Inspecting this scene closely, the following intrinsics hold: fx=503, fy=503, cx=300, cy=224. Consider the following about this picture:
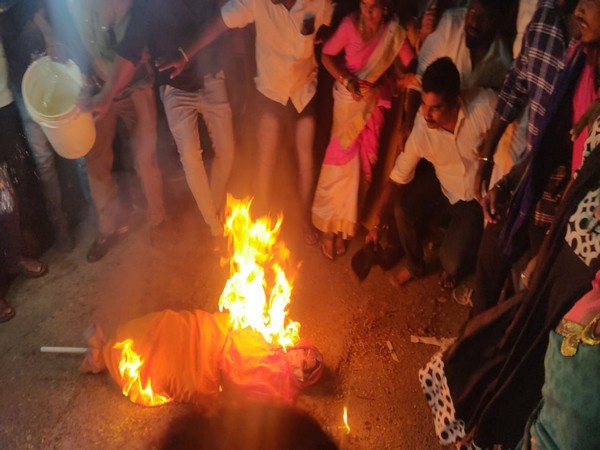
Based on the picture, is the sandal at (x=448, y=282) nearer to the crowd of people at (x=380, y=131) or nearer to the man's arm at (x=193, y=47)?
the crowd of people at (x=380, y=131)

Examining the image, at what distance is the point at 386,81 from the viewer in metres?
4.60

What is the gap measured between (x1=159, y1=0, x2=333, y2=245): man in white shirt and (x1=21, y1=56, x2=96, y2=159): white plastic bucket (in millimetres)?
811

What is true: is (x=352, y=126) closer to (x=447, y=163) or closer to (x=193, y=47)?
(x=447, y=163)

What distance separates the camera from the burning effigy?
362 centimetres

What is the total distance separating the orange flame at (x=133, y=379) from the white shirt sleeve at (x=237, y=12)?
2772 mm

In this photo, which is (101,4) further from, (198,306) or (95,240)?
(198,306)

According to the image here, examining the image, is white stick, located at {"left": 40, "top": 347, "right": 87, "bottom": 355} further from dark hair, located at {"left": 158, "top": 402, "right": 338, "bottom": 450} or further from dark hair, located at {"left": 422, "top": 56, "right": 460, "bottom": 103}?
dark hair, located at {"left": 422, "top": 56, "right": 460, "bottom": 103}

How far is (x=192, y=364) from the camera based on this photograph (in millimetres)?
3650

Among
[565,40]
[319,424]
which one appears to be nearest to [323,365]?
[319,424]

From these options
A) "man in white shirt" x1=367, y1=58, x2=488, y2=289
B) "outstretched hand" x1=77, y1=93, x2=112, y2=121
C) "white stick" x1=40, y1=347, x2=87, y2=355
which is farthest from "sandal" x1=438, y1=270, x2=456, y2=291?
"outstretched hand" x1=77, y1=93, x2=112, y2=121

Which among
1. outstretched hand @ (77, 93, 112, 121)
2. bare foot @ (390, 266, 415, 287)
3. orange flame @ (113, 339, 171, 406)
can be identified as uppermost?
outstretched hand @ (77, 93, 112, 121)

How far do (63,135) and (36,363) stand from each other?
1894 mm

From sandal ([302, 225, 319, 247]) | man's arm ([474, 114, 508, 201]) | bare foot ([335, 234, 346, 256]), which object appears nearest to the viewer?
man's arm ([474, 114, 508, 201])

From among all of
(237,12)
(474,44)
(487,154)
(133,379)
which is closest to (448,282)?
(487,154)
